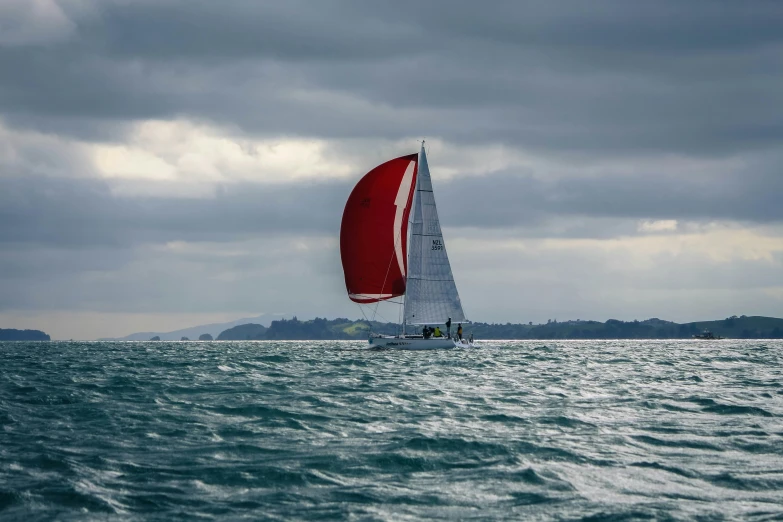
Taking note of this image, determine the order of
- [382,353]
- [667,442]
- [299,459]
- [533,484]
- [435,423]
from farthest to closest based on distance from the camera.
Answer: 1. [382,353]
2. [435,423]
3. [667,442]
4. [299,459]
5. [533,484]

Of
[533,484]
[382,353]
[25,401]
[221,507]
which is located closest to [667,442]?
[533,484]

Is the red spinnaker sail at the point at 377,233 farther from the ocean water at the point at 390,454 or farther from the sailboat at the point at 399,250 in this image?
the ocean water at the point at 390,454

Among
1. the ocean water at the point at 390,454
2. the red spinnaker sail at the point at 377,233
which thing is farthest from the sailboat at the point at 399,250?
the ocean water at the point at 390,454

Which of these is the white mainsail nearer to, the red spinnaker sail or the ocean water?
the red spinnaker sail

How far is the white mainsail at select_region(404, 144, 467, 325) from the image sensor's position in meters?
68.8

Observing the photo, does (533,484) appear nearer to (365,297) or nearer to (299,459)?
(299,459)

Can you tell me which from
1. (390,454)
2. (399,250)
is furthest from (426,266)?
(390,454)

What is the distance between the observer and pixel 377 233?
67.6 meters

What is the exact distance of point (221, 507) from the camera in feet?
40.6

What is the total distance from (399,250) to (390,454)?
53.1 meters

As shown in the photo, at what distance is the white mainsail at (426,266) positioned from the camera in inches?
2709

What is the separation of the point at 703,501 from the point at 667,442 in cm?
524

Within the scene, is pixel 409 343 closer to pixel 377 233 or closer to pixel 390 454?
pixel 377 233

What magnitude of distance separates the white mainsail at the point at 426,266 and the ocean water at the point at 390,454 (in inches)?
1542
